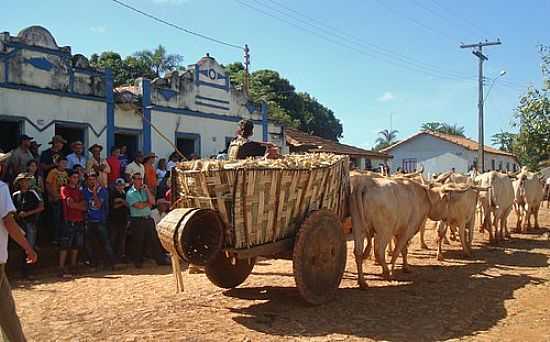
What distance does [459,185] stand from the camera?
10797 mm

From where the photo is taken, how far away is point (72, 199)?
9.59 metres

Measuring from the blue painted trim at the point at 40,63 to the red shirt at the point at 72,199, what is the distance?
11.9 feet

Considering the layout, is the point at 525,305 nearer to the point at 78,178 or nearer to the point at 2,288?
the point at 2,288

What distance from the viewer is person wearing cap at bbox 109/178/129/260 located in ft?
34.6

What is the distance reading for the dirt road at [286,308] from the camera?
18.5 ft

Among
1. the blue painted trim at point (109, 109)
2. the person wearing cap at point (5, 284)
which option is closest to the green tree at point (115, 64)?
the blue painted trim at point (109, 109)

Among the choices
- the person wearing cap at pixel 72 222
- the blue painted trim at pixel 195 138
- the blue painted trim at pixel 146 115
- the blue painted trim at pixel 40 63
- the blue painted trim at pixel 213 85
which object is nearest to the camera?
the person wearing cap at pixel 72 222

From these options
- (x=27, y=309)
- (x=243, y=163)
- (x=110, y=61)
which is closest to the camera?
(x=243, y=163)

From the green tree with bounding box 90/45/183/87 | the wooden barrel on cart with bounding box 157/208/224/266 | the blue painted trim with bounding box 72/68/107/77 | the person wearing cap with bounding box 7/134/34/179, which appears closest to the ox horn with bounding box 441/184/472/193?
the wooden barrel on cart with bounding box 157/208/224/266

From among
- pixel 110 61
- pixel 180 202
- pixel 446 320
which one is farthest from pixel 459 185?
pixel 110 61

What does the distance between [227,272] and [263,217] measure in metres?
1.56

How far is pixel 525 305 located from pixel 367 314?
2.15 meters

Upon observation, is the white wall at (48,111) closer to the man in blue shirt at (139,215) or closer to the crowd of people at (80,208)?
the crowd of people at (80,208)

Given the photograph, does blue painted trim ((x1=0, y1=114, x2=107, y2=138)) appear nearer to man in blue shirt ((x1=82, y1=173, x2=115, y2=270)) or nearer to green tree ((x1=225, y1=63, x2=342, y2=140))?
man in blue shirt ((x1=82, y1=173, x2=115, y2=270))
